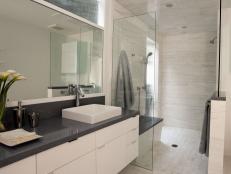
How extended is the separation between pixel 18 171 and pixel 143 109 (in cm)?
196

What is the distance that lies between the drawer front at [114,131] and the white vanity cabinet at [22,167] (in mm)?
594

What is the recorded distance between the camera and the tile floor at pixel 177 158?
230 centimetres

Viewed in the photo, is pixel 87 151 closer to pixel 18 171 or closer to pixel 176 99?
pixel 18 171

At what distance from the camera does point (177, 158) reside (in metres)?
2.64

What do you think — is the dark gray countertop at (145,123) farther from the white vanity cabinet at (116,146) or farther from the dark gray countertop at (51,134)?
the dark gray countertop at (51,134)

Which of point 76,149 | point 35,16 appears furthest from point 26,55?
point 76,149

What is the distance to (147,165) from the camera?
7.80ft

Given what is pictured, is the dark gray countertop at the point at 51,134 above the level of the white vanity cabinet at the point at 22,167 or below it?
above

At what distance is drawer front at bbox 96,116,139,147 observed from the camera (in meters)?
1.58

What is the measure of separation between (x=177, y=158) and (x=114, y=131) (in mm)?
1413

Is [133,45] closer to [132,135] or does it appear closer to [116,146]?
[132,135]

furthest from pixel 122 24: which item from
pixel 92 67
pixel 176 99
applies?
pixel 176 99

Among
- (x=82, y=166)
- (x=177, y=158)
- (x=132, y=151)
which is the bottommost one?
(x=177, y=158)

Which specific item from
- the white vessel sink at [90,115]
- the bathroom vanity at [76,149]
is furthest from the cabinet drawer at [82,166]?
the white vessel sink at [90,115]
